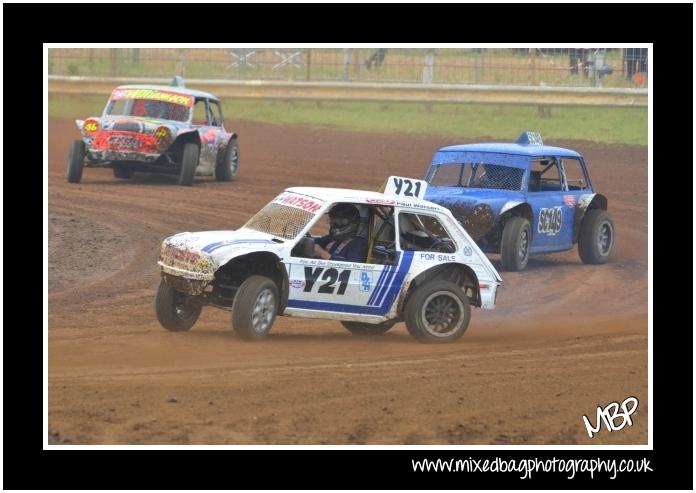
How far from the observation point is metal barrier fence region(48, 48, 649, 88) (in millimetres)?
24938

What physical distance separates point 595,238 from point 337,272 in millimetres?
5954

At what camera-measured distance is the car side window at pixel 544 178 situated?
624 inches

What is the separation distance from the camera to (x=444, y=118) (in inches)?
1105

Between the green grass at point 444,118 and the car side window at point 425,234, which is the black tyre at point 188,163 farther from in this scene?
the car side window at point 425,234

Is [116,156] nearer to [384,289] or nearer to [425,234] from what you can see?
[425,234]

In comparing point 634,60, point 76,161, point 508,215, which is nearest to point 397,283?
point 508,215

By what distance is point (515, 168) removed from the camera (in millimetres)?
15664

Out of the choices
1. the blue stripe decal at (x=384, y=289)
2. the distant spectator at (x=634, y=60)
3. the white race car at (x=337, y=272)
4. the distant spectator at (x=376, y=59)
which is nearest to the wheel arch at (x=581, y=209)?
the white race car at (x=337, y=272)

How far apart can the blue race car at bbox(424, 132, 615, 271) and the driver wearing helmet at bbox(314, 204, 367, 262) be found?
3240 mm

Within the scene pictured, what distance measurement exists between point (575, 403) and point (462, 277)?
7.89 feet

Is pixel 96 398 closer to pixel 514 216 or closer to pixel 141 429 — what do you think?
pixel 141 429

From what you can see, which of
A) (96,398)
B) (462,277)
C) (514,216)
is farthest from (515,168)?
(96,398)

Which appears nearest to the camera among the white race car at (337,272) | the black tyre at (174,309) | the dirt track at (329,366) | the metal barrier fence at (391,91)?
the dirt track at (329,366)

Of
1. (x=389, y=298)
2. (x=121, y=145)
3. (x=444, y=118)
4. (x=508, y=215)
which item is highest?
(x=444, y=118)
